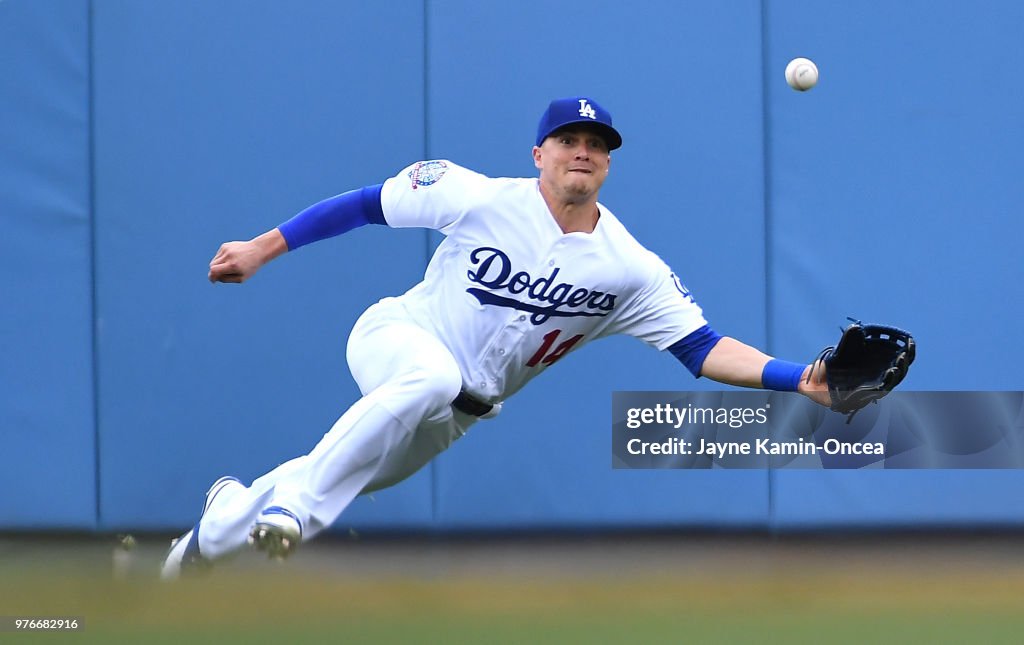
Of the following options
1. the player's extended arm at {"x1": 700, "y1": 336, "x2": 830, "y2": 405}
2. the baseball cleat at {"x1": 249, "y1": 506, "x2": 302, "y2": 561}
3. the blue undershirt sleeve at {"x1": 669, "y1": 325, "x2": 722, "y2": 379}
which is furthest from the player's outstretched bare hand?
the baseball cleat at {"x1": 249, "y1": 506, "x2": 302, "y2": 561}

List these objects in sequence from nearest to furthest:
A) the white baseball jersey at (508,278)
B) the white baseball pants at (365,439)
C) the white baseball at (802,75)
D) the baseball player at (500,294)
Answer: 1. the white baseball pants at (365,439)
2. the baseball player at (500,294)
3. the white baseball jersey at (508,278)
4. the white baseball at (802,75)

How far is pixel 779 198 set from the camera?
5336mm

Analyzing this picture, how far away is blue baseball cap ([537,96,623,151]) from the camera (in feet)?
10.9

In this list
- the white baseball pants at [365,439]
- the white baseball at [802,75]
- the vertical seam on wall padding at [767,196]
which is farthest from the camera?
the vertical seam on wall padding at [767,196]

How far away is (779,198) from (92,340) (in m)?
3.06

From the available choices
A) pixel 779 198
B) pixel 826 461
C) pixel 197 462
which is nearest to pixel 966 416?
pixel 826 461

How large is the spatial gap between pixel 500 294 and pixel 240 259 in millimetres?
705

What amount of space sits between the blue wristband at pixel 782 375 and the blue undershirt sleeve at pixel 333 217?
1.13 meters

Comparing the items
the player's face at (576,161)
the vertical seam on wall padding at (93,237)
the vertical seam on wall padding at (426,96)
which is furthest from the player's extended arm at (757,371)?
the vertical seam on wall padding at (93,237)

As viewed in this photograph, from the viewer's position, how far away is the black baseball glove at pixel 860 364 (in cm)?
313

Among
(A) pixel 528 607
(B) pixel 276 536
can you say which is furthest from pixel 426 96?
(B) pixel 276 536

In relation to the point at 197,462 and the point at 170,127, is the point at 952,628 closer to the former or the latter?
Result: the point at 197,462

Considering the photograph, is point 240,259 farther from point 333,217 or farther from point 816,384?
point 816,384

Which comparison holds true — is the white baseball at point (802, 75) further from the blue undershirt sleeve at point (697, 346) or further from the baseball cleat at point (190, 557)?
the baseball cleat at point (190, 557)
